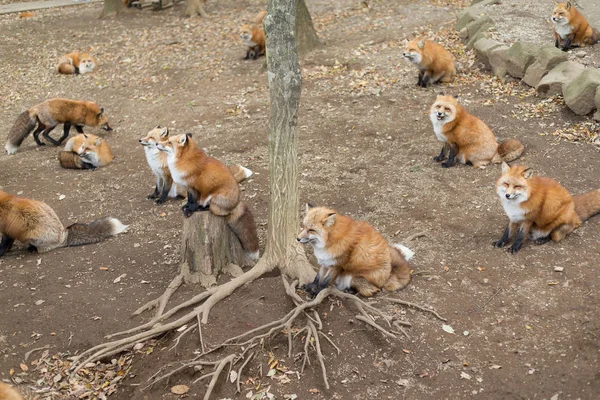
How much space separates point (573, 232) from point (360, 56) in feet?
27.5

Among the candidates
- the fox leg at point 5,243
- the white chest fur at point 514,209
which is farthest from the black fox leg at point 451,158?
the fox leg at point 5,243

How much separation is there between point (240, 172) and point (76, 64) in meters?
8.84

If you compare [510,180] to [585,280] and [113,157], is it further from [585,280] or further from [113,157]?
[113,157]

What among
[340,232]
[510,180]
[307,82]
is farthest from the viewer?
[307,82]

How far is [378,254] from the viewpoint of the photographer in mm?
6230

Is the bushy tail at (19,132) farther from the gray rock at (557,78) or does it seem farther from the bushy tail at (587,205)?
the bushy tail at (587,205)

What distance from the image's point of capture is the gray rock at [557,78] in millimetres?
10992

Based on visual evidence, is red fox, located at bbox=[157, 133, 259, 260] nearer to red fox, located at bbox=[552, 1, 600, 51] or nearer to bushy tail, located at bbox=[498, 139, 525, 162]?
bushy tail, located at bbox=[498, 139, 525, 162]

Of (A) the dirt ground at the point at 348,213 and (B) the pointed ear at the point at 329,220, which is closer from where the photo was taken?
(A) the dirt ground at the point at 348,213

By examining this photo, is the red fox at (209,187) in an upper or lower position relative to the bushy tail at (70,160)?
upper

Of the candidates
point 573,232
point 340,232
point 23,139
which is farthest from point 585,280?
point 23,139

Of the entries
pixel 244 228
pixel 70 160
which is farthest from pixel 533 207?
pixel 70 160

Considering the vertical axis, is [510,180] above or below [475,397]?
above

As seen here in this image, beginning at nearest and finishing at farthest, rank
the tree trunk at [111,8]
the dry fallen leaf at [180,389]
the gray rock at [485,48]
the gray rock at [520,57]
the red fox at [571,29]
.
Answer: the dry fallen leaf at [180,389]
the gray rock at [520,57]
the red fox at [571,29]
the gray rock at [485,48]
the tree trunk at [111,8]
